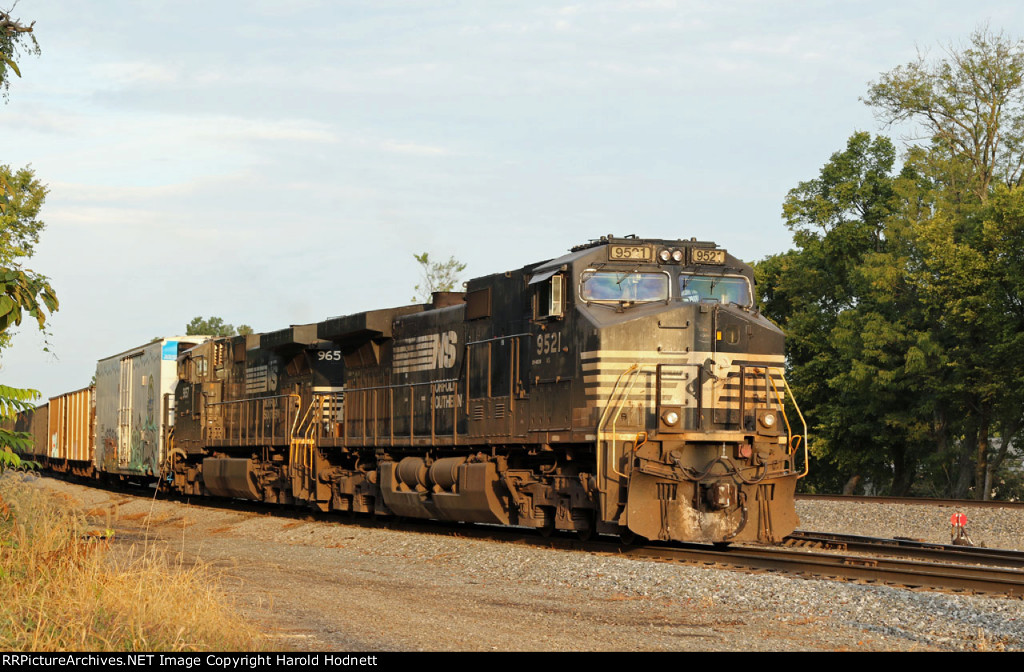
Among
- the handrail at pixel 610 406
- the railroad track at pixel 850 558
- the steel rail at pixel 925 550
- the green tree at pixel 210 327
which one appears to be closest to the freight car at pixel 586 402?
the handrail at pixel 610 406

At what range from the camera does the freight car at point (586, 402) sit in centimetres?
1438

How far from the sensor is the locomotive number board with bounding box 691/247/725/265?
50.8ft

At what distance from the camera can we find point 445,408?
1852 centimetres

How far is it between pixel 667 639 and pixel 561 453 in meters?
7.41

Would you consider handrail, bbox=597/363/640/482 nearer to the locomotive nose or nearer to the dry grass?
the locomotive nose

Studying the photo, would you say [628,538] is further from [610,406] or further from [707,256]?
[707,256]

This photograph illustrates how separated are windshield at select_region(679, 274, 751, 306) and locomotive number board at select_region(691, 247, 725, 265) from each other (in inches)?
9.2

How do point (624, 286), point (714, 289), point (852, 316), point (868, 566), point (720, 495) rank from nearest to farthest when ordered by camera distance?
point (868, 566), point (720, 495), point (624, 286), point (714, 289), point (852, 316)

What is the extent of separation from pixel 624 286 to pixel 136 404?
22343 millimetres

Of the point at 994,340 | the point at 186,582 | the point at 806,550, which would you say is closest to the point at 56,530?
the point at 186,582

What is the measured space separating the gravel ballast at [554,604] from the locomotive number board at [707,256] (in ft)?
14.4

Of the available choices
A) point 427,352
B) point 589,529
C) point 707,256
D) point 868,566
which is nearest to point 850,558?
point 868,566

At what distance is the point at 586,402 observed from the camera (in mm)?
14719

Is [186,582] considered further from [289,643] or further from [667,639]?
[667,639]
